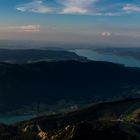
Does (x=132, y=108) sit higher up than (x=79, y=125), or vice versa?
(x=79, y=125)

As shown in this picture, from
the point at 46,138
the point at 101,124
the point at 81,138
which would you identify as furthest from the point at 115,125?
the point at 46,138

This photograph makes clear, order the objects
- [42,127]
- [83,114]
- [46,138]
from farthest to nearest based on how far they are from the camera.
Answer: [83,114] < [42,127] < [46,138]

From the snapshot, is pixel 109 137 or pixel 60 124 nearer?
pixel 109 137

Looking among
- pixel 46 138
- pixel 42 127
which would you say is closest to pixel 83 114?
pixel 42 127

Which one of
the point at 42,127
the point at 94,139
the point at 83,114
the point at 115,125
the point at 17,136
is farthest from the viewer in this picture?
the point at 83,114

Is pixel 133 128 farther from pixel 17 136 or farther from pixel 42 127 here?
pixel 42 127

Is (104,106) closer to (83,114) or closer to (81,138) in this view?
(83,114)
